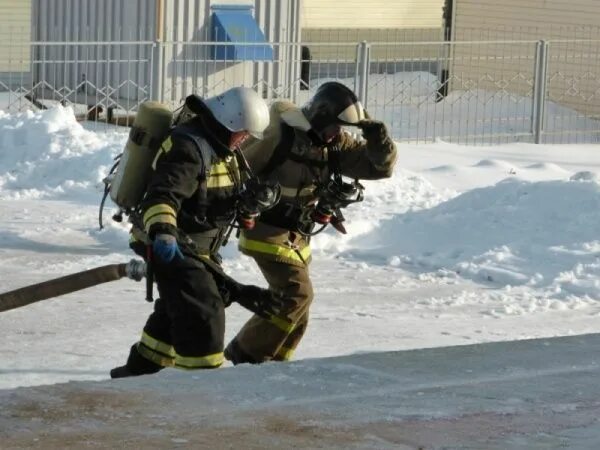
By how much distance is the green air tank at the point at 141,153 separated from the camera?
6.96m

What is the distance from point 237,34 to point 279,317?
Answer: 10755 millimetres

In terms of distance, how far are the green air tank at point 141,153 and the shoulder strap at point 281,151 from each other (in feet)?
2.06

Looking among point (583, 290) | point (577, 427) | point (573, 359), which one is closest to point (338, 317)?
point (583, 290)

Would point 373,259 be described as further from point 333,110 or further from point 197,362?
point 197,362

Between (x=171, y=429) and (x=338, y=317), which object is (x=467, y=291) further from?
(x=171, y=429)

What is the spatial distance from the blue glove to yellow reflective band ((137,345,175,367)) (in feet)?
2.23

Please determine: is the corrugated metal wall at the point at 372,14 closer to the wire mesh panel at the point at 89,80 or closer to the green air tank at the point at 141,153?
→ the wire mesh panel at the point at 89,80

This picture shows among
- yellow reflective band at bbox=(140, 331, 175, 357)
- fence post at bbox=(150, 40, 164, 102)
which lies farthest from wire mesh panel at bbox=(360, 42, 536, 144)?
yellow reflective band at bbox=(140, 331, 175, 357)

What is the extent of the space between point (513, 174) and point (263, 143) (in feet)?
28.0

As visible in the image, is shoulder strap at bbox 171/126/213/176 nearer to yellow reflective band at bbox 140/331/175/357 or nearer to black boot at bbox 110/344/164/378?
yellow reflective band at bbox 140/331/175/357

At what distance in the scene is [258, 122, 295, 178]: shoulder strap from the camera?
7430 mm

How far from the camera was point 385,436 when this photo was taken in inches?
195

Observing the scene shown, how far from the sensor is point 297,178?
24.5ft

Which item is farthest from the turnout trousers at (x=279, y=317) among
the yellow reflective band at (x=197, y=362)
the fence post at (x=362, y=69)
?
the fence post at (x=362, y=69)
